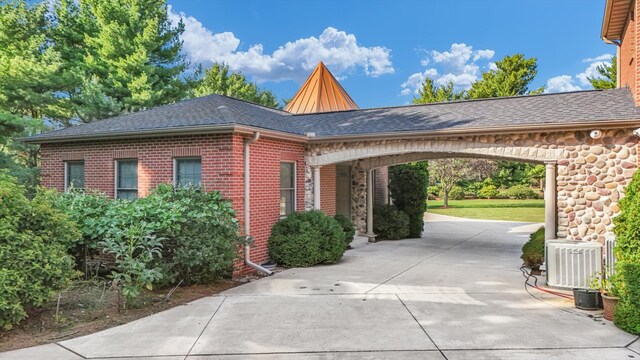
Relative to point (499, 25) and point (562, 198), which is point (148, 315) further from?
point (499, 25)

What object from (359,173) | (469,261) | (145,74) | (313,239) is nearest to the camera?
(313,239)

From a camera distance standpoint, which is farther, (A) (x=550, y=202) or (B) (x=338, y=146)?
(B) (x=338, y=146)

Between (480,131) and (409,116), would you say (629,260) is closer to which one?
(480,131)

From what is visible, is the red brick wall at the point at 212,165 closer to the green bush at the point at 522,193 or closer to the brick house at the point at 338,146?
the brick house at the point at 338,146

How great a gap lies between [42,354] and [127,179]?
6.28 m

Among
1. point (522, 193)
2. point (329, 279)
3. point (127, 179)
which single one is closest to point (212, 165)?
point (127, 179)

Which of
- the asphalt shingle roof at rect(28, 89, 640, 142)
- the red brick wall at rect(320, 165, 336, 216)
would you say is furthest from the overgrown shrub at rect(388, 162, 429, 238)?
the red brick wall at rect(320, 165, 336, 216)

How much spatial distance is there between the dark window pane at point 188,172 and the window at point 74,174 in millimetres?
3213

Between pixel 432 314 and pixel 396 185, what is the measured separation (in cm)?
988

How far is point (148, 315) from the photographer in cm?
586

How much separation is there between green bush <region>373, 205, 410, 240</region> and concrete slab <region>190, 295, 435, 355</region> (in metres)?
7.80

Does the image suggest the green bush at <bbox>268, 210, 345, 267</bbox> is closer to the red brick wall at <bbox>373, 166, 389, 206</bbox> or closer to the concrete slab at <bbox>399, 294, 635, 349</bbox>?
the concrete slab at <bbox>399, 294, 635, 349</bbox>

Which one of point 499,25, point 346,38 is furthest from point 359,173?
point 346,38

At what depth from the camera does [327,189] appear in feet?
41.1
